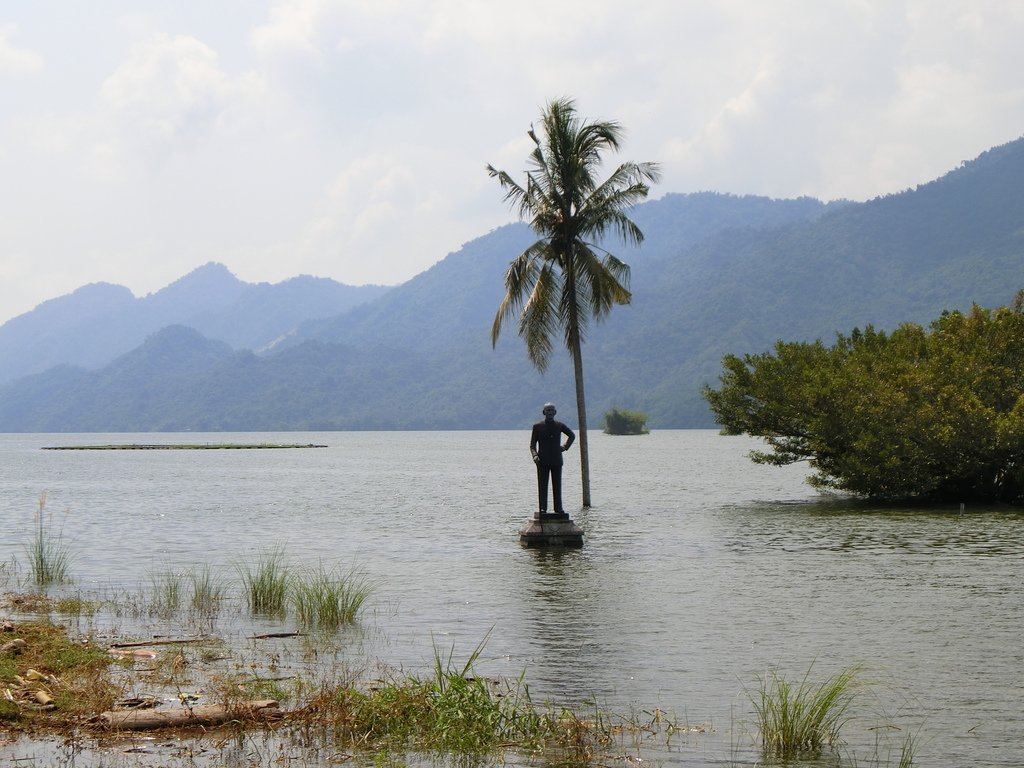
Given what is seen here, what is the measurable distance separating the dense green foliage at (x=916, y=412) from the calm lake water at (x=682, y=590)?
6.47 feet

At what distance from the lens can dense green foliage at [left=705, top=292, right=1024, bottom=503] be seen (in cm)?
3628

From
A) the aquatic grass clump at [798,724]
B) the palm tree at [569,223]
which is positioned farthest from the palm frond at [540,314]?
the aquatic grass clump at [798,724]

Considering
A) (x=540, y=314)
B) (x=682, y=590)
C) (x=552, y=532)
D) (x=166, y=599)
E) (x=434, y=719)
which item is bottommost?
(x=682, y=590)

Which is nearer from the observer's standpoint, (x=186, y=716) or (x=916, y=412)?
(x=186, y=716)

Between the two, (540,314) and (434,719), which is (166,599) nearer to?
(434,719)

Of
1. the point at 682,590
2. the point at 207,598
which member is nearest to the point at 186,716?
the point at 207,598

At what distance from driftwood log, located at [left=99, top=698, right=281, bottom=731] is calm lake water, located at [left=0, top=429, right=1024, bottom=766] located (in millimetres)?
1070

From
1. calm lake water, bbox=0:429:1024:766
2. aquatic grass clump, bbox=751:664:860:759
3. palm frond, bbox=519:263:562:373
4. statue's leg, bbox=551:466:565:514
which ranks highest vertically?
palm frond, bbox=519:263:562:373

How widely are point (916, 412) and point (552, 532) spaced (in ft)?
53.4

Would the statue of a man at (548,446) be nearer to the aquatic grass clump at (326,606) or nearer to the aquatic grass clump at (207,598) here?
the aquatic grass clump at (326,606)

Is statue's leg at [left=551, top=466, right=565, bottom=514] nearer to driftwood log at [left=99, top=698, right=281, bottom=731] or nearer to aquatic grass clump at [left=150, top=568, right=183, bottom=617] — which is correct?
aquatic grass clump at [left=150, top=568, right=183, bottom=617]

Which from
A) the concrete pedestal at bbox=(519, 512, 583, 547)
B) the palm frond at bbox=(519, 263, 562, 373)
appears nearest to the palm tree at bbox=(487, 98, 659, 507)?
the palm frond at bbox=(519, 263, 562, 373)

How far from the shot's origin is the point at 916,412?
36562 mm

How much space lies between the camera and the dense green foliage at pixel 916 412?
36.3m
